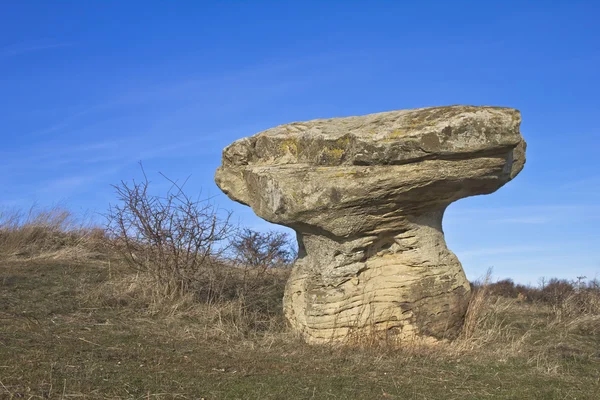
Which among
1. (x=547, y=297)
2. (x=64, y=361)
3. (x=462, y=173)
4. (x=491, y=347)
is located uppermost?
(x=462, y=173)

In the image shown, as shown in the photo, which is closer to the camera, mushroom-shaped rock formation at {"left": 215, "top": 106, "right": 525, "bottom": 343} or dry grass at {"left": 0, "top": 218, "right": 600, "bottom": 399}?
dry grass at {"left": 0, "top": 218, "right": 600, "bottom": 399}

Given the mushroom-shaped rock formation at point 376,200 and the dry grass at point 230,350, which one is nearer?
the dry grass at point 230,350

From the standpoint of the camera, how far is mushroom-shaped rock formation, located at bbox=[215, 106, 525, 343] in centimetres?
757

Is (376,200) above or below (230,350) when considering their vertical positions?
above

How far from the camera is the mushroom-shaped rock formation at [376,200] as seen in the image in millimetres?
7566

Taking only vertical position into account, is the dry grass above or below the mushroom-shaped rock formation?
below

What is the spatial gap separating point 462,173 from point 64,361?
5.24m

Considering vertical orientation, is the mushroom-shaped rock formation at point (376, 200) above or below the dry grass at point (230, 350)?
above

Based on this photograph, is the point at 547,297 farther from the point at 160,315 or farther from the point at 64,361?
the point at 64,361

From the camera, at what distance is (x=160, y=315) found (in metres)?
9.60

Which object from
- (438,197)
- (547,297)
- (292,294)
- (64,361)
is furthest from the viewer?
(547,297)

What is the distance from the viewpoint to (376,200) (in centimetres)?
776

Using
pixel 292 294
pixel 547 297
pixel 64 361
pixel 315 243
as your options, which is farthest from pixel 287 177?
pixel 547 297

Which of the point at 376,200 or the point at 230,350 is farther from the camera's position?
the point at 230,350
